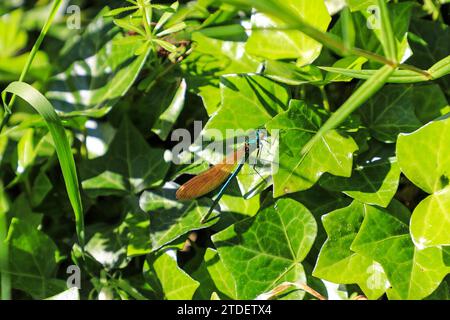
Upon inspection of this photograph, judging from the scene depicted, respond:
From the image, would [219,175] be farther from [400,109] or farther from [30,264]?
[30,264]

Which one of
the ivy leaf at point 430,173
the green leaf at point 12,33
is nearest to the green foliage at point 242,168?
the ivy leaf at point 430,173

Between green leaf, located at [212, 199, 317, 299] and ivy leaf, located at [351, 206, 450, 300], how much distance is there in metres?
0.13

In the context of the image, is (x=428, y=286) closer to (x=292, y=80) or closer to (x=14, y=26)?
(x=292, y=80)

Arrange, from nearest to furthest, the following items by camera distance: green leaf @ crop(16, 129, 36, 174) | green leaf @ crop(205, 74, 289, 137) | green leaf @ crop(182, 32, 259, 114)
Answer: green leaf @ crop(205, 74, 289, 137) < green leaf @ crop(182, 32, 259, 114) < green leaf @ crop(16, 129, 36, 174)

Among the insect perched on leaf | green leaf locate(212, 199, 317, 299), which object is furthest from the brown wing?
green leaf locate(212, 199, 317, 299)

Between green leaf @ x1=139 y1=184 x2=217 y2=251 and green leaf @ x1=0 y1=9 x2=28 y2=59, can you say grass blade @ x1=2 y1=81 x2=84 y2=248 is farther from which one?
green leaf @ x1=0 y1=9 x2=28 y2=59

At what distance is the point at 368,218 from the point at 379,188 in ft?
0.23

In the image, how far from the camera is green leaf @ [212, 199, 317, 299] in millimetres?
1355

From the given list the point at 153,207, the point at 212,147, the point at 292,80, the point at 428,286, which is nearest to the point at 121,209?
the point at 153,207

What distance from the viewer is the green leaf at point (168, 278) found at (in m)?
1.41

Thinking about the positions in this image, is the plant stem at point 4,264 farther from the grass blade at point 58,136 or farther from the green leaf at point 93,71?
the green leaf at point 93,71

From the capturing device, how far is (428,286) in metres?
1.25

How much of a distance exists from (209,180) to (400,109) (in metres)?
0.45

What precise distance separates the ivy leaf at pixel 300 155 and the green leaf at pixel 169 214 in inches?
8.8
